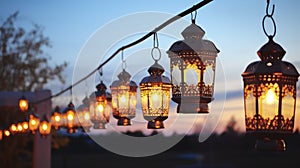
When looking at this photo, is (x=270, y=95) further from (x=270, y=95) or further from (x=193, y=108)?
(x=193, y=108)

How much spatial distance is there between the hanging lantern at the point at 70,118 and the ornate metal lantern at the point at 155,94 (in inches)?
192

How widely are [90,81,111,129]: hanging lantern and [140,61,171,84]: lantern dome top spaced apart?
224 centimetres

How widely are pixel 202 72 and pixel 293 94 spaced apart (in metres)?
0.74

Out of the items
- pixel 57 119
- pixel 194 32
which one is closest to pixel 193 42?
pixel 194 32

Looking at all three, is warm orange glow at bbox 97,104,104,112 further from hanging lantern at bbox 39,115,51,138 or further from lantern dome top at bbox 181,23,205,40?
lantern dome top at bbox 181,23,205,40

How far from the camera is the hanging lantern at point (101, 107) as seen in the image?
18.7ft

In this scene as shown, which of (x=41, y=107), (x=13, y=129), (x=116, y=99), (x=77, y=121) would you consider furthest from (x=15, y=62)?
(x=116, y=99)

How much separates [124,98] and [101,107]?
56.7 inches

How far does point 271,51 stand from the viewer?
7.57 ft

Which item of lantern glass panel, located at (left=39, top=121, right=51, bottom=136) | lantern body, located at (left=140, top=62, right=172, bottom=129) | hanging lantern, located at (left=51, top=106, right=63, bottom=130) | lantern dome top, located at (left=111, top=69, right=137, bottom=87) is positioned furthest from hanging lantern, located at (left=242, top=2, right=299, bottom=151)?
hanging lantern, located at (left=51, top=106, right=63, bottom=130)

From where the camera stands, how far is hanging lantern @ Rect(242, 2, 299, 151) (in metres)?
2.31

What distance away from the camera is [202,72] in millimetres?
3035

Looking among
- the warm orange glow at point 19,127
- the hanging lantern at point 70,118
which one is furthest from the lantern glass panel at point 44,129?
the warm orange glow at point 19,127

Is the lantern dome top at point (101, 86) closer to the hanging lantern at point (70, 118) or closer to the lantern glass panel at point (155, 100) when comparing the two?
the lantern glass panel at point (155, 100)
